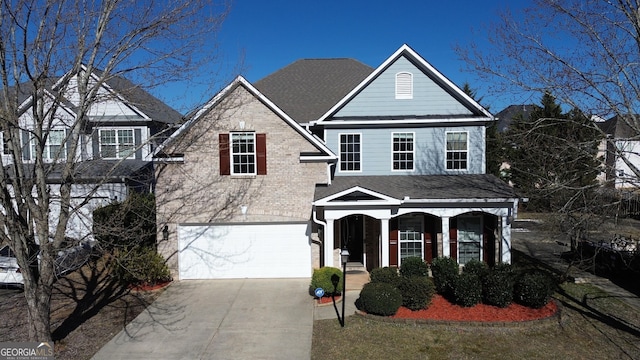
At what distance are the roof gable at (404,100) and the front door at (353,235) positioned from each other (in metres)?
4.11

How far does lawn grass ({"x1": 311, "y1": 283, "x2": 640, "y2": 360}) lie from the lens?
9719 millimetres

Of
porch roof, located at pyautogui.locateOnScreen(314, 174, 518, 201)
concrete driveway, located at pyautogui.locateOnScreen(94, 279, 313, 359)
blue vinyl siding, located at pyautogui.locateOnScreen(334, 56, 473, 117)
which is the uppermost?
blue vinyl siding, located at pyautogui.locateOnScreen(334, 56, 473, 117)

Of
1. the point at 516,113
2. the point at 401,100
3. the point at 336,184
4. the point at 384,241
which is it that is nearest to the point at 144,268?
the point at 336,184

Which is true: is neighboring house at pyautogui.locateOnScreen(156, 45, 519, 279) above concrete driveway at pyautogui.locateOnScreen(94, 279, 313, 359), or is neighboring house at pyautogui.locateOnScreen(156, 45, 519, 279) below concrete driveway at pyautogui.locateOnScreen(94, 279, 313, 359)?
above

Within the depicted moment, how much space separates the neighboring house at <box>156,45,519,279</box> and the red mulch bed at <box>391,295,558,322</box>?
299cm

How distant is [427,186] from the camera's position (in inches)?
623

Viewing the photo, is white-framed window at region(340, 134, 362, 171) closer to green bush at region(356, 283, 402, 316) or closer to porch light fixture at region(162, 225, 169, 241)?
green bush at region(356, 283, 402, 316)

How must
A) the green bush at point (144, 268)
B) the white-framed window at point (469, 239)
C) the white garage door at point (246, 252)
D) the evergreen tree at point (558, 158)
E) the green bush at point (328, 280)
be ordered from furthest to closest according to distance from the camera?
the white-framed window at point (469, 239), the white garage door at point (246, 252), the green bush at point (144, 268), the green bush at point (328, 280), the evergreen tree at point (558, 158)

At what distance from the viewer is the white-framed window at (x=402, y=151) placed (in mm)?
17234

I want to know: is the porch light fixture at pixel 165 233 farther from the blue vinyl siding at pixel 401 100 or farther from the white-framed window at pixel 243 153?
the blue vinyl siding at pixel 401 100

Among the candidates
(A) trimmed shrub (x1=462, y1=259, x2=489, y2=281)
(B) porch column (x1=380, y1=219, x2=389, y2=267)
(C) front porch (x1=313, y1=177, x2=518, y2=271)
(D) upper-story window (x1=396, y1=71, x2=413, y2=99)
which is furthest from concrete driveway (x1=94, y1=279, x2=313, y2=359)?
(D) upper-story window (x1=396, y1=71, x2=413, y2=99)

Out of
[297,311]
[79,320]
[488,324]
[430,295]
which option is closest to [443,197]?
[430,295]

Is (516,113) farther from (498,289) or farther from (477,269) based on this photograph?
(498,289)

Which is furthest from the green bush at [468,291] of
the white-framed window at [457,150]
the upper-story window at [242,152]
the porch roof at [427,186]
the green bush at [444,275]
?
the upper-story window at [242,152]
